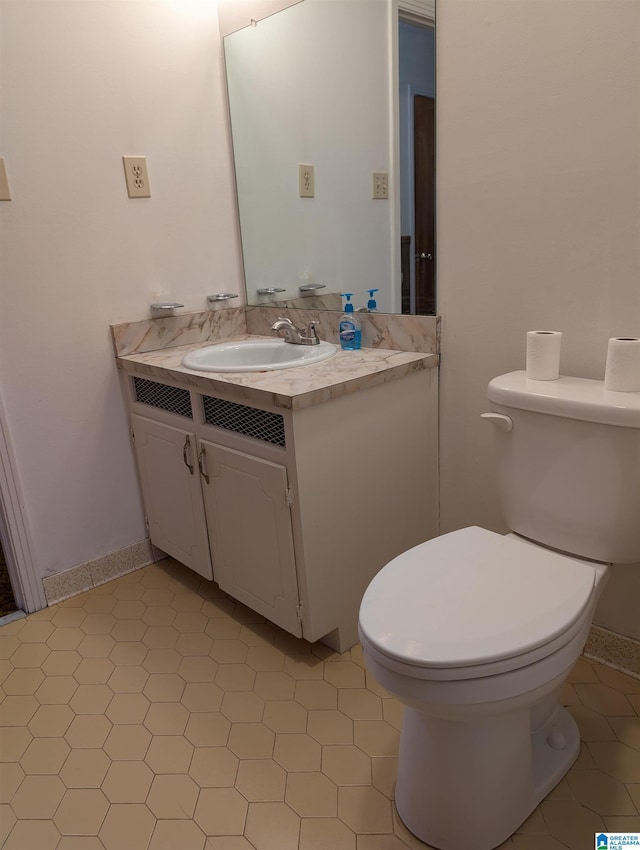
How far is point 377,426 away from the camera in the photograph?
62.7 inches

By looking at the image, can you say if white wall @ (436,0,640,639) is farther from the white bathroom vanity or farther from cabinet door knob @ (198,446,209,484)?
cabinet door knob @ (198,446,209,484)

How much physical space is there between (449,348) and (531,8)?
2.60ft

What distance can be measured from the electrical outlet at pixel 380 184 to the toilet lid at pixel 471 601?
102 centimetres

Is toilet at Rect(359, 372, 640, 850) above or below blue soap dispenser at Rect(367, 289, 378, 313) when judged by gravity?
below

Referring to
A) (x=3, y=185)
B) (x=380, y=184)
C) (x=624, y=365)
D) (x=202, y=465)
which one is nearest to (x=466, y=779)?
(x=624, y=365)

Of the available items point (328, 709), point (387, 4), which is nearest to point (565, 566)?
point (328, 709)

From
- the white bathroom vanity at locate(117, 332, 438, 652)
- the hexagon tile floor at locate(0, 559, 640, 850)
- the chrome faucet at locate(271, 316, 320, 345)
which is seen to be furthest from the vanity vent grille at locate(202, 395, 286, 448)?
the hexagon tile floor at locate(0, 559, 640, 850)

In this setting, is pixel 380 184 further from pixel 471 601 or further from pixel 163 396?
pixel 471 601

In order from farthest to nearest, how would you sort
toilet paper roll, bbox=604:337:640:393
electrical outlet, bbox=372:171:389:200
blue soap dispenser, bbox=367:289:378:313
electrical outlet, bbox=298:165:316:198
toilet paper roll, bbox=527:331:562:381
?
electrical outlet, bbox=298:165:316:198, blue soap dispenser, bbox=367:289:378:313, electrical outlet, bbox=372:171:389:200, toilet paper roll, bbox=527:331:562:381, toilet paper roll, bbox=604:337:640:393

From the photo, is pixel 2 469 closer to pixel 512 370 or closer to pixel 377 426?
pixel 377 426

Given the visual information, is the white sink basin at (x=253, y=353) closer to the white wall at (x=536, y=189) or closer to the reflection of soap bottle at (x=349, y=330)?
the reflection of soap bottle at (x=349, y=330)

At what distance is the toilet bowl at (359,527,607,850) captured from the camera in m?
0.95

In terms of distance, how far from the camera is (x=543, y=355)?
1.34 meters

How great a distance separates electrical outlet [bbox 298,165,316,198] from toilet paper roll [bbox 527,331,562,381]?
954mm
